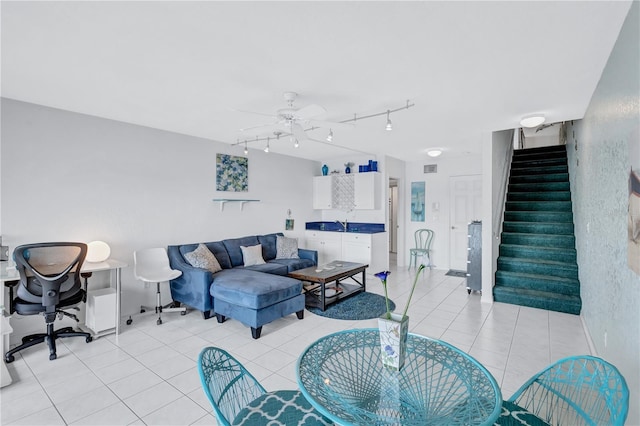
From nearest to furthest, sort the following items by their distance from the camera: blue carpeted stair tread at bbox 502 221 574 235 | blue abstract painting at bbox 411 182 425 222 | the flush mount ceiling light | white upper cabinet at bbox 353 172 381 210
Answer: the flush mount ceiling light
blue carpeted stair tread at bbox 502 221 574 235
white upper cabinet at bbox 353 172 381 210
blue abstract painting at bbox 411 182 425 222

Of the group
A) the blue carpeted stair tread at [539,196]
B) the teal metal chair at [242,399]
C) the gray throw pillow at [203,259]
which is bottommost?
the teal metal chair at [242,399]

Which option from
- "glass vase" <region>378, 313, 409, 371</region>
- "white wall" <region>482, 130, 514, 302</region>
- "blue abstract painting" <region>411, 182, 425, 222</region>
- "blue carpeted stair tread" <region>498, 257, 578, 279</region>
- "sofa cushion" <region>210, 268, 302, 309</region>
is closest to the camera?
"glass vase" <region>378, 313, 409, 371</region>

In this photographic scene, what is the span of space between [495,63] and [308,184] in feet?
16.4

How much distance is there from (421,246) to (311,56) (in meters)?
5.65

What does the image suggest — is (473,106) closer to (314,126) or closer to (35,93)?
(314,126)

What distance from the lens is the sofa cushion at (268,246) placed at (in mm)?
5543

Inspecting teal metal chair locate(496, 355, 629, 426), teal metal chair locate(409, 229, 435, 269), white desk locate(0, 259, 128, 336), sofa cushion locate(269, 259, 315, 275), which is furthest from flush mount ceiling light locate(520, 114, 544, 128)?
white desk locate(0, 259, 128, 336)

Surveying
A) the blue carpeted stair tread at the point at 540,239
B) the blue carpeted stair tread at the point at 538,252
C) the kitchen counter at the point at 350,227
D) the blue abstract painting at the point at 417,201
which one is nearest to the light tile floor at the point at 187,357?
the blue carpeted stair tread at the point at 538,252

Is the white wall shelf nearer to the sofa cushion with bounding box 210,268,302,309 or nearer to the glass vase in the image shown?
the sofa cushion with bounding box 210,268,302,309

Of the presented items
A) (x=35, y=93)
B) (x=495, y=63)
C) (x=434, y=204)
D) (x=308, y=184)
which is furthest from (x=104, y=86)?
(x=434, y=204)

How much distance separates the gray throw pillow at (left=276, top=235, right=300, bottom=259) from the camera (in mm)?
5621

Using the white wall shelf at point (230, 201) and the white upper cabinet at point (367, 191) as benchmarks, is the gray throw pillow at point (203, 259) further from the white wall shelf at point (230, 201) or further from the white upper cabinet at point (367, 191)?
the white upper cabinet at point (367, 191)

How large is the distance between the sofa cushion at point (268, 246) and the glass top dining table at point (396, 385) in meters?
3.77

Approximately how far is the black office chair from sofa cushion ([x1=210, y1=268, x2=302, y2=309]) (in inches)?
55.9
